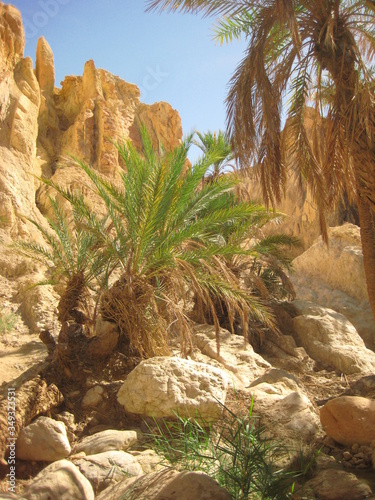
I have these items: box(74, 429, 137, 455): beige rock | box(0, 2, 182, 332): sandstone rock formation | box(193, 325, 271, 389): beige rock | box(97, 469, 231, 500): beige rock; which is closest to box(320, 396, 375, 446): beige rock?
box(193, 325, 271, 389): beige rock

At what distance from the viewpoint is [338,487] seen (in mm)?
4156

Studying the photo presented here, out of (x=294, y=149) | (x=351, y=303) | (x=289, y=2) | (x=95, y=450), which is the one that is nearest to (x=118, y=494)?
(x=95, y=450)

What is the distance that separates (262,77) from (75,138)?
51.9 ft

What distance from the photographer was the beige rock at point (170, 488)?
3406 mm

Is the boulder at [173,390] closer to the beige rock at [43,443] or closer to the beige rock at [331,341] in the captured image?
the beige rock at [43,443]

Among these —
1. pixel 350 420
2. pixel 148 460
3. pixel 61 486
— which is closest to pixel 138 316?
pixel 148 460

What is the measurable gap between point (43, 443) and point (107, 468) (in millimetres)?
1102

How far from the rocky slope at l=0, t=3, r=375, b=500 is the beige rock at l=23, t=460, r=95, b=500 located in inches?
0.4

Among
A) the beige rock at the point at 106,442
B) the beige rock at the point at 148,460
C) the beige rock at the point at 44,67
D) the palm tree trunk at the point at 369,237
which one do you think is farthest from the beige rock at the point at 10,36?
the beige rock at the point at 148,460

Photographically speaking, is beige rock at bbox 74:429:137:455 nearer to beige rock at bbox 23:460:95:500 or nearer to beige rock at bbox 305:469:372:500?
beige rock at bbox 23:460:95:500

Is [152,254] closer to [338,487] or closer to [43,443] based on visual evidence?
[43,443]

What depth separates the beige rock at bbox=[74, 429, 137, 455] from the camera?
5.20m

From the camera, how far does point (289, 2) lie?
6.01 metres

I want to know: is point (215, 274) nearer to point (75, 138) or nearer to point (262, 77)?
point (262, 77)
